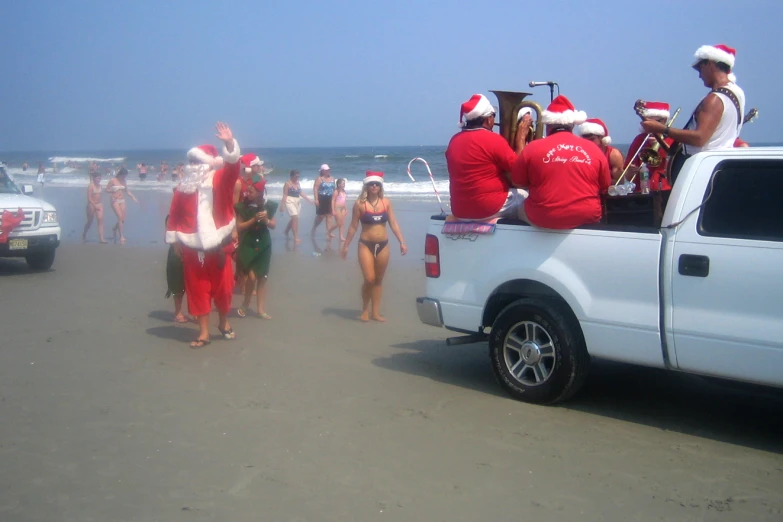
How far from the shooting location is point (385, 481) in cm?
441

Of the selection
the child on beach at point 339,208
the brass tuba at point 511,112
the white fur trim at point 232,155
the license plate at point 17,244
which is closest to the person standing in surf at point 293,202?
the child on beach at point 339,208

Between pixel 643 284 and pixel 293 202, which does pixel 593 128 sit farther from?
pixel 293 202

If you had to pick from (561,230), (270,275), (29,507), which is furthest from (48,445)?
(270,275)

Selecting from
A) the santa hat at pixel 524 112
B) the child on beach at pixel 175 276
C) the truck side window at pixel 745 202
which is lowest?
the child on beach at pixel 175 276

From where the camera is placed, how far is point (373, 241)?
912cm

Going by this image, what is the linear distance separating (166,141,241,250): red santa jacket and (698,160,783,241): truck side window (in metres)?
4.27

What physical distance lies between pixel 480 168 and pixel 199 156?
2.90 metres

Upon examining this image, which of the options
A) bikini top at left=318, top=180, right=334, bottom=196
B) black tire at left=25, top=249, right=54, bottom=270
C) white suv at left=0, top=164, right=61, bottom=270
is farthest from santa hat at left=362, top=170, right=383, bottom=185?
bikini top at left=318, top=180, right=334, bottom=196

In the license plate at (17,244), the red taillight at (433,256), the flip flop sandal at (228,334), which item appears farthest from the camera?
the license plate at (17,244)

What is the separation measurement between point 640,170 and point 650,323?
1756 mm

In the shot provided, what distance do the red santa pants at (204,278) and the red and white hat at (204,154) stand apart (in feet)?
2.88

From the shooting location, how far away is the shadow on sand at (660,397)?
17.0ft

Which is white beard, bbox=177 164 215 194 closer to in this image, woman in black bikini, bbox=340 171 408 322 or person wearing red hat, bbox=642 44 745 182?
woman in black bikini, bbox=340 171 408 322

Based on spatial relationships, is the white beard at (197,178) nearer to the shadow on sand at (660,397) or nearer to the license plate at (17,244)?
the shadow on sand at (660,397)
